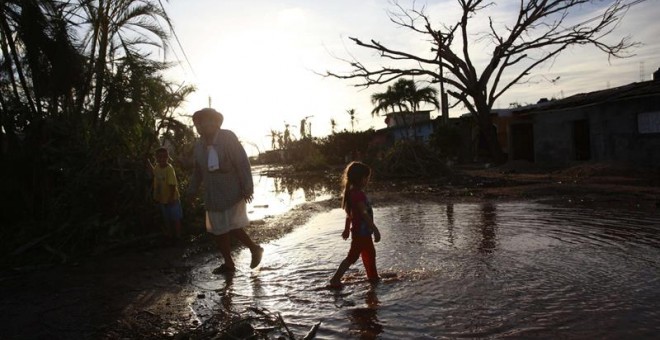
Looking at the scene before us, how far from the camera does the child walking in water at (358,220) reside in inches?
175

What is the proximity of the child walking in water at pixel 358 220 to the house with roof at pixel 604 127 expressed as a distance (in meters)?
16.2

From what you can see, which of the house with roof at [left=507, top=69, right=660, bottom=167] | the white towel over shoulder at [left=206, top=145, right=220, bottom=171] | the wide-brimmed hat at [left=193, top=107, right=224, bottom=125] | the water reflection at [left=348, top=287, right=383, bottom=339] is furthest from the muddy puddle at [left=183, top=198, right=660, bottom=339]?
the house with roof at [left=507, top=69, right=660, bottom=167]

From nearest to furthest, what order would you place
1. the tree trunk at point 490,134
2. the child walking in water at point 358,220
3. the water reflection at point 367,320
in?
the water reflection at point 367,320 < the child walking in water at point 358,220 < the tree trunk at point 490,134

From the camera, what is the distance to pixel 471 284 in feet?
14.2

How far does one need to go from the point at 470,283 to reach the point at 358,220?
1192 millimetres

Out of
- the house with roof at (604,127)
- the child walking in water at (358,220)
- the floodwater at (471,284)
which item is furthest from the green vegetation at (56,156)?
the house with roof at (604,127)

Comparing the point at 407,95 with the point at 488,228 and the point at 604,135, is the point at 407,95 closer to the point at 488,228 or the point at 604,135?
the point at 604,135

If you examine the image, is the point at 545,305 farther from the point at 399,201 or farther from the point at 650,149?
the point at 650,149

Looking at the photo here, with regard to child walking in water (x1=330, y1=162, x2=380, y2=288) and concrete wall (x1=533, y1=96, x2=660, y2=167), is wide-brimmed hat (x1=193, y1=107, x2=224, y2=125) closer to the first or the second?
child walking in water (x1=330, y1=162, x2=380, y2=288)

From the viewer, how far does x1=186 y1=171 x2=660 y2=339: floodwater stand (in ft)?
11.0

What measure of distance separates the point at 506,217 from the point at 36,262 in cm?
729

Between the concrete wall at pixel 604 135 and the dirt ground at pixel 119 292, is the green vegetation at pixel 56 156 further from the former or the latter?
the concrete wall at pixel 604 135

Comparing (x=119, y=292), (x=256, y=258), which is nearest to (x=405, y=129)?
(x=256, y=258)

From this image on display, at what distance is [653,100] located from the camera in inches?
651
